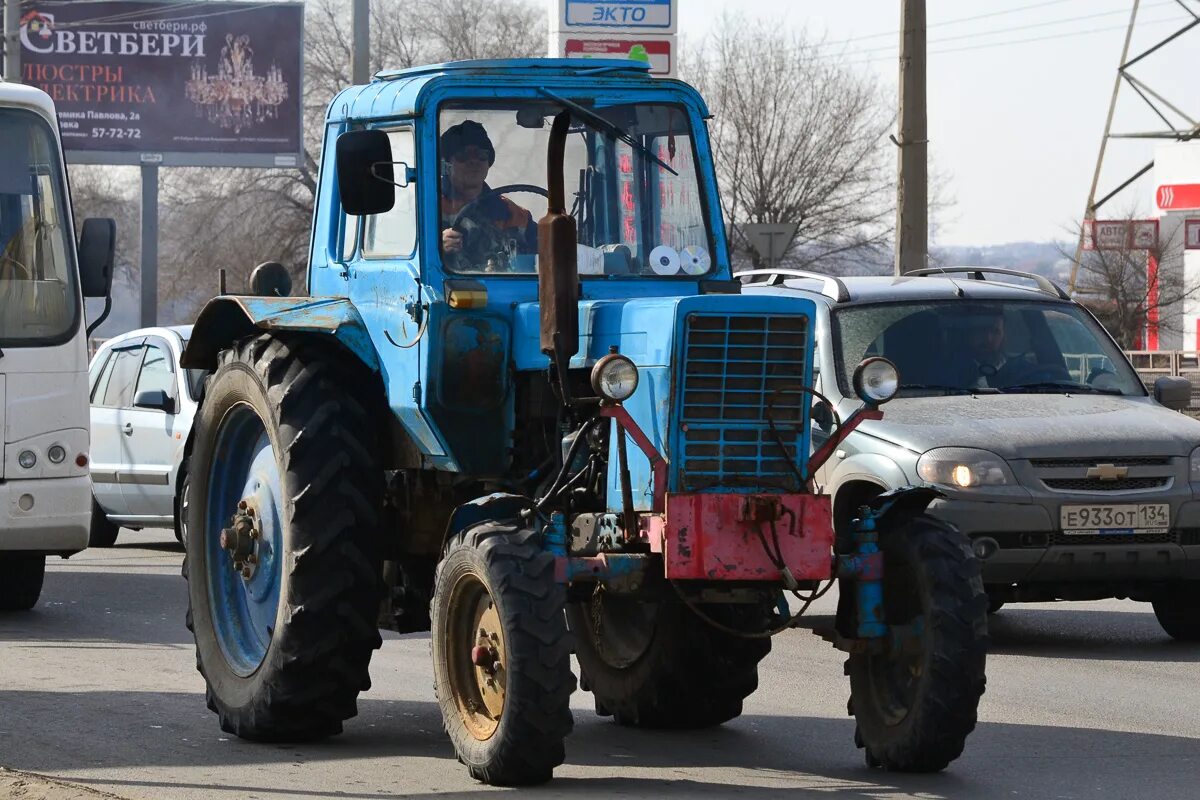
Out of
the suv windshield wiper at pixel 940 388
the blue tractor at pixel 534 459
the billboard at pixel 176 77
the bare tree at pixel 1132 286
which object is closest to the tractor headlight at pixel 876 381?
the blue tractor at pixel 534 459

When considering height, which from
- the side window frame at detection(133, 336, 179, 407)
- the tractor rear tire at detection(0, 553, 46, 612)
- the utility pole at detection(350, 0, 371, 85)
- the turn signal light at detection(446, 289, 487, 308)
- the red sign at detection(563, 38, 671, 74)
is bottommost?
the tractor rear tire at detection(0, 553, 46, 612)

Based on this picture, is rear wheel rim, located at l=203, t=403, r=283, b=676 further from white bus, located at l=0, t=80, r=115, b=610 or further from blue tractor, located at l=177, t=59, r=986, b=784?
white bus, located at l=0, t=80, r=115, b=610

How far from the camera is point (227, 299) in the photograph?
865 cm

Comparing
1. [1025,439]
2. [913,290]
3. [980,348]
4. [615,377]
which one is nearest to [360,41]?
[913,290]

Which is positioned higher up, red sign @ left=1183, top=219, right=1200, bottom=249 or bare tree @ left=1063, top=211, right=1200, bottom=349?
red sign @ left=1183, top=219, right=1200, bottom=249

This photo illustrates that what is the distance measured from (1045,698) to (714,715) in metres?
1.73

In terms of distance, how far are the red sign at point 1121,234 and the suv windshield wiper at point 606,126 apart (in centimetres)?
4053

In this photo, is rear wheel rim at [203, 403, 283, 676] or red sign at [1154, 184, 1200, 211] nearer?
rear wheel rim at [203, 403, 283, 676]

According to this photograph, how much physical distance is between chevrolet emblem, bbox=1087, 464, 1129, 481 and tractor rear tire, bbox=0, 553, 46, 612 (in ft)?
20.2

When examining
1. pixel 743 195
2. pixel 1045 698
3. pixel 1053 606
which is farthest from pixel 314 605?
pixel 743 195

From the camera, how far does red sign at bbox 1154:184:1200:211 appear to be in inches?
1978

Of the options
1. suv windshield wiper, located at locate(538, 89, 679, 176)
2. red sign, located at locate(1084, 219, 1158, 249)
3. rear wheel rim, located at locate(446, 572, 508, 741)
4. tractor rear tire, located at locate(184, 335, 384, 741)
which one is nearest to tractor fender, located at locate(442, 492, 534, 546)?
rear wheel rim, located at locate(446, 572, 508, 741)

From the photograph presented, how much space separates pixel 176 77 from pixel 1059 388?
35793 millimetres

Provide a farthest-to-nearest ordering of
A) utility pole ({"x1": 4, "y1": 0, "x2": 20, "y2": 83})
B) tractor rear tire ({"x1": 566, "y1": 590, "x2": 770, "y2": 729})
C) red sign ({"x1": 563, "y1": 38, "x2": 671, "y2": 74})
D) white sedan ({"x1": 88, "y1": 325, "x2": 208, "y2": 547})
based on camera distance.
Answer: utility pole ({"x1": 4, "y1": 0, "x2": 20, "y2": 83}) < red sign ({"x1": 563, "y1": 38, "x2": 671, "y2": 74}) < white sedan ({"x1": 88, "y1": 325, "x2": 208, "y2": 547}) < tractor rear tire ({"x1": 566, "y1": 590, "x2": 770, "y2": 729})
